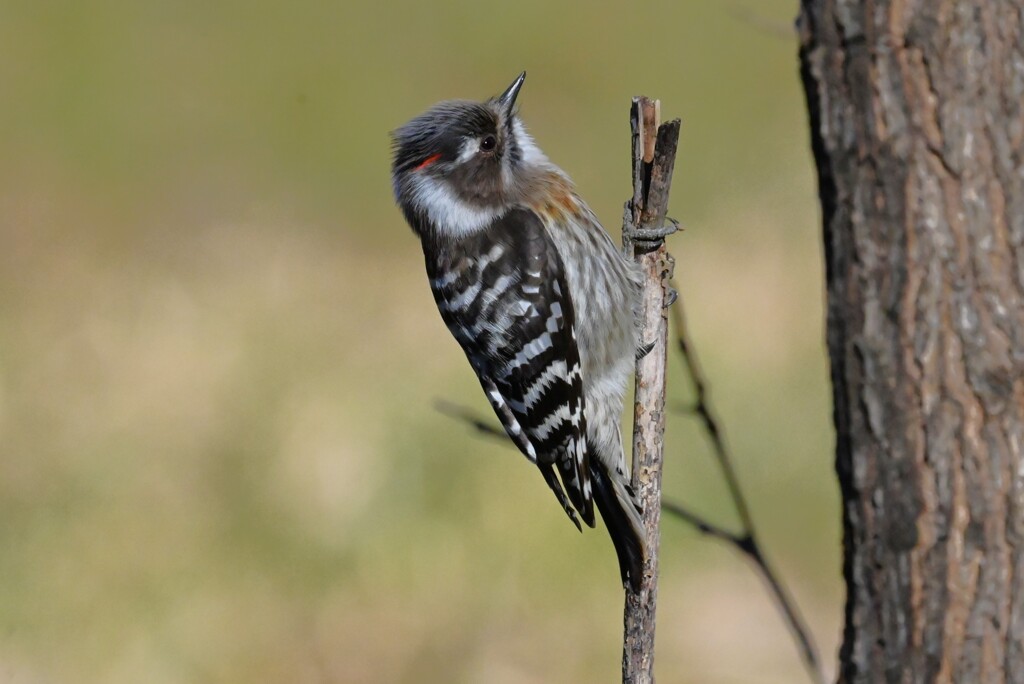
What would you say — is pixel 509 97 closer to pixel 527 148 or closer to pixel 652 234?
pixel 527 148

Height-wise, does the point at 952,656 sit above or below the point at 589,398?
below

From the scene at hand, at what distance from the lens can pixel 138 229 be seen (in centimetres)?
742

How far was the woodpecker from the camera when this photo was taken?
3.73 meters

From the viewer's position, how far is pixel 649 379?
10.1ft

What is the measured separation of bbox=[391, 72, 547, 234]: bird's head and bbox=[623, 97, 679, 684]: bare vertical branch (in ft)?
2.07

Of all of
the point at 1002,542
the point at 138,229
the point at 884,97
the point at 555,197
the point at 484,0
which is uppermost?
the point at 484,0

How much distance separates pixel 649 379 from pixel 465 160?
1109 mm

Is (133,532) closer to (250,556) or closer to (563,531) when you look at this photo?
(250,556)

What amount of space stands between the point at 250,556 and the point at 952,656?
407 cm

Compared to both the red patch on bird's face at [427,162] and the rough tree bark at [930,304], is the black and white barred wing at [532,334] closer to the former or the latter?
the red patch on bird's face at [427,162]

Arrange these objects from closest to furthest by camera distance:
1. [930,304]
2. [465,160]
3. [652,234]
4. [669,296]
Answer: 1. [930,304]
2. [652,234]
3. [669,296]
4. [465,160]

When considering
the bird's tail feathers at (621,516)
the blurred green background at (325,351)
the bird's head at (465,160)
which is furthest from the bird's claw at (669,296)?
the blurred green background at (325,351)

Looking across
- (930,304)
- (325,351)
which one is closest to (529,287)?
(930,304)

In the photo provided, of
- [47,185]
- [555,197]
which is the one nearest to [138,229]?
[47,185]
